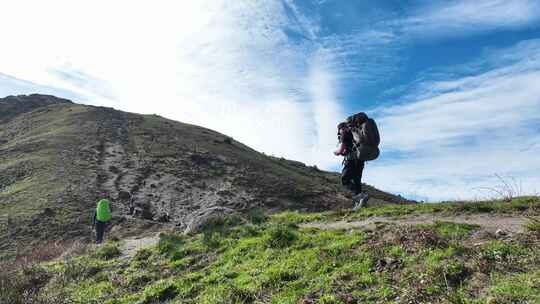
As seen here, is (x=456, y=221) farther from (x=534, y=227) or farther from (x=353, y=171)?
(x=353, y=171)

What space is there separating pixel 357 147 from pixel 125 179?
28.5 m

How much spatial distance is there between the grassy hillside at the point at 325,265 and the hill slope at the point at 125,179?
11.2 feet

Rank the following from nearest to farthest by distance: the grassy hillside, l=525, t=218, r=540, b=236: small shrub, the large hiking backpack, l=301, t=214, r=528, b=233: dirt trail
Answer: the grassy hillside
l=525, t=218, r=540, b=236: small shrub
l=301, t=214, r=528, b=233: dirt trail
the large hiking backpack

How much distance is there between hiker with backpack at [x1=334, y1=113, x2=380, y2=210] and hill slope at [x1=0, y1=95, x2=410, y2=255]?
4496 millimetres

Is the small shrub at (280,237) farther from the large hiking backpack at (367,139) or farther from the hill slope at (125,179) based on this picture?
the hill slope at (125,179)

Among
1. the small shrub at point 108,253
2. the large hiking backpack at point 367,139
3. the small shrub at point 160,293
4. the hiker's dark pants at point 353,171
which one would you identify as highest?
the large hiking backpack at point 367,139

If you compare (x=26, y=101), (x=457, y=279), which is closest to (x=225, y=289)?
(x=457, y=279)

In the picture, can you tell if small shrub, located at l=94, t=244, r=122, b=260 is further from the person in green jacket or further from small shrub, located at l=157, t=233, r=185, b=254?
the person in green jacket

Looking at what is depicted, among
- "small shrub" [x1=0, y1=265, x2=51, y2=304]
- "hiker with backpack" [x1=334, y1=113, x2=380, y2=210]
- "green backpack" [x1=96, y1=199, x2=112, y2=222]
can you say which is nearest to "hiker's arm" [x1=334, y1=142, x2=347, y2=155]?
"hiker with backpack" [x1=334, y1=113, x2=380, y2=210]

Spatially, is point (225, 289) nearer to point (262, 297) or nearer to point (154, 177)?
point (262, 297)

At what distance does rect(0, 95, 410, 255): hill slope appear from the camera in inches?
1022

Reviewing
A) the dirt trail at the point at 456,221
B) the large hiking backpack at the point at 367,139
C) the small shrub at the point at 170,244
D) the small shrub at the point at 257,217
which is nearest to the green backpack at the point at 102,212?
the small shrub at the point at 170,244

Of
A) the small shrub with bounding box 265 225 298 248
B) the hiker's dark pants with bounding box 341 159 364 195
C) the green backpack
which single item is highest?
the hiker's dark pants with bounding box 341 159 364 195

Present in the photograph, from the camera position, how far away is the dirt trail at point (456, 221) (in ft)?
26.8
